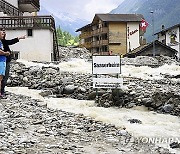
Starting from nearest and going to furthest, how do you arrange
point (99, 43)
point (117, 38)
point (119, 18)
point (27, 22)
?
1. point (27, 22)
2. point (117, 38)
3. point (119, 18)
4. point (99, 43)

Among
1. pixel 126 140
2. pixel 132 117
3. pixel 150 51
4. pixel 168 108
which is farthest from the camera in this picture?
pixel 150 51

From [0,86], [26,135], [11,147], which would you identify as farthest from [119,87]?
[11,147]

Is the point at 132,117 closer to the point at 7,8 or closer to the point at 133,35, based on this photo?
the point at 7,8

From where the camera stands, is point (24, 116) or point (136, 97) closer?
point (24, 116)

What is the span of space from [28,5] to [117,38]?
90.6ft

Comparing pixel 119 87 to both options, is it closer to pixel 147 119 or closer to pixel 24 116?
pixel 147 119

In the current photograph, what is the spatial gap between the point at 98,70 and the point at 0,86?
15.3 ft

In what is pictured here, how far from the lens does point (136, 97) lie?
15289 millimetres

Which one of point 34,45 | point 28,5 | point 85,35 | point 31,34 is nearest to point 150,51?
point 28,5

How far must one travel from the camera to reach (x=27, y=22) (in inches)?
1236

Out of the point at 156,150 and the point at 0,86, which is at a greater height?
the point at 0,86

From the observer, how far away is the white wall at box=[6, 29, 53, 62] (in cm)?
3089

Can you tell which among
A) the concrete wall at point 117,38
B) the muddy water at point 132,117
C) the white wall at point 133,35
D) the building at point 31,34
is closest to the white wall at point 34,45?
the building at point 31,34

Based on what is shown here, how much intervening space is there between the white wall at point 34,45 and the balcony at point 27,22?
39 centimetres
